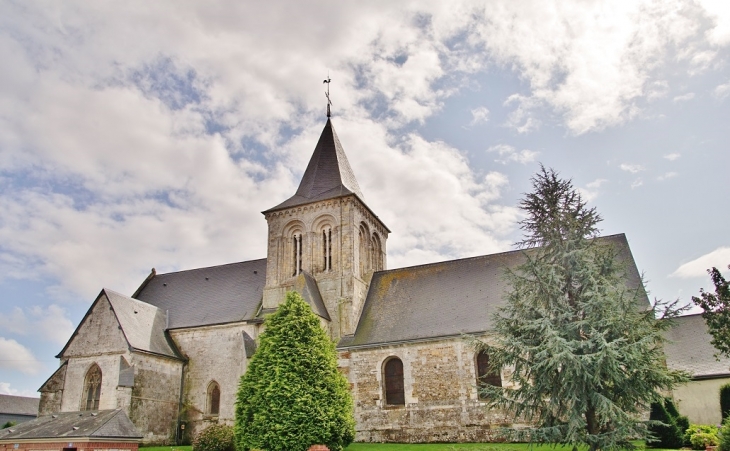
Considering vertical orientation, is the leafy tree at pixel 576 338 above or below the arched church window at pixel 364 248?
below

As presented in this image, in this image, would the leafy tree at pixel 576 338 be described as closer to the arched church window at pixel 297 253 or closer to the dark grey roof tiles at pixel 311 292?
the dark grey roof tiles at pixel 311 292

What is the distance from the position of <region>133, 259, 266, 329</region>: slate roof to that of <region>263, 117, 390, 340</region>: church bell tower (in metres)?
1.48

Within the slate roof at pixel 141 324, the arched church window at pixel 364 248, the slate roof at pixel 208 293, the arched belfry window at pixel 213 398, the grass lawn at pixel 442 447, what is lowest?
the grass lawn at pixel 442 447

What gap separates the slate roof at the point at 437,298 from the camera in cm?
2620

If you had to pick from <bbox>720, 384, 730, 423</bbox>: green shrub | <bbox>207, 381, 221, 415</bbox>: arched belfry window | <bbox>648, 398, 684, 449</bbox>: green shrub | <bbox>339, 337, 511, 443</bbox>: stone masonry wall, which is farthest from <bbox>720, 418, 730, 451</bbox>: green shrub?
<bbox>207, 381, 221, 415</bbox>: arched belfry window

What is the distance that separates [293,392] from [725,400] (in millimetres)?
16350

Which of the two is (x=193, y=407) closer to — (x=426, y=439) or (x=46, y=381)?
(x=46, y=381)

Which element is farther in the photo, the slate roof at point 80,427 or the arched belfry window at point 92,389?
the arched belfry window at point 92,389

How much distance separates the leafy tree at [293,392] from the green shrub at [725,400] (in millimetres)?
14068

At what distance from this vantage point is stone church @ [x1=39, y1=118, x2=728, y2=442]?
25047 mm

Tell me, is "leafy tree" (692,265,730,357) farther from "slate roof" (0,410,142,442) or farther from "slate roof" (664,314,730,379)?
"slate roof" (0,410,142,442)

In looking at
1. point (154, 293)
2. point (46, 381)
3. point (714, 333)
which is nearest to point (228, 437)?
point (46, 381)

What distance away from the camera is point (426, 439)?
954 inches

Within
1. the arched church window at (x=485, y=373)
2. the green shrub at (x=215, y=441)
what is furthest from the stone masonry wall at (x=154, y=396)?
the arched church window at (x=485, y=373)
